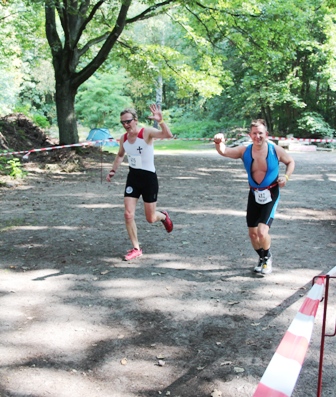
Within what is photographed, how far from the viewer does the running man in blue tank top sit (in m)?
5.61

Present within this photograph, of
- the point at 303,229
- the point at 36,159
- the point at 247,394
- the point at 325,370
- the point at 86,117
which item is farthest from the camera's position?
the point at 86,117

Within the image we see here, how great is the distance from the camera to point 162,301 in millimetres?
5168

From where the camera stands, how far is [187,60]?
28.8m

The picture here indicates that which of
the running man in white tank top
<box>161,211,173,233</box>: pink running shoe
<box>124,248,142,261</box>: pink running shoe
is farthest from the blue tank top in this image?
<box>161,211,173,233</box>: pink running shoe

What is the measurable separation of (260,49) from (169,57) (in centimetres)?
352

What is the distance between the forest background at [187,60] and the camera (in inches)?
672

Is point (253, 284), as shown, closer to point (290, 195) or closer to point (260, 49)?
point (290, 195)

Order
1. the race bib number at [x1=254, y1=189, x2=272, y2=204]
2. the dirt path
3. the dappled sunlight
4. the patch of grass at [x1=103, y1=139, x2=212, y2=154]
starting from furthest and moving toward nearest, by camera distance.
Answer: the patch of grass at [x1=103, y1=139, x2=212, y2=154] → the race bib number at [x1=254, y1=189, x2=272, y2=204] → the dappled sunlight → the dirt path

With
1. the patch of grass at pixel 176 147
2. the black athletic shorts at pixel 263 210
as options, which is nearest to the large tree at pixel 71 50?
the patch of grass at pixel 176 147

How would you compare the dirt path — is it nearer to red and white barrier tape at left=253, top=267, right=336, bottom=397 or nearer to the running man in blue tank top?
the running man in blue tank top

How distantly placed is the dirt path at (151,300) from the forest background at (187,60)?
727cm

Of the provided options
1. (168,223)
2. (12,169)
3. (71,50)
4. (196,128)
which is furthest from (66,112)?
(196,128)

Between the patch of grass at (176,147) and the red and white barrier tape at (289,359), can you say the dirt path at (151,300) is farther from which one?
the patch of grass at (176,147)

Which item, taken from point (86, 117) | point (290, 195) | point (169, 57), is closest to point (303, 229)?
point (290, 195)
